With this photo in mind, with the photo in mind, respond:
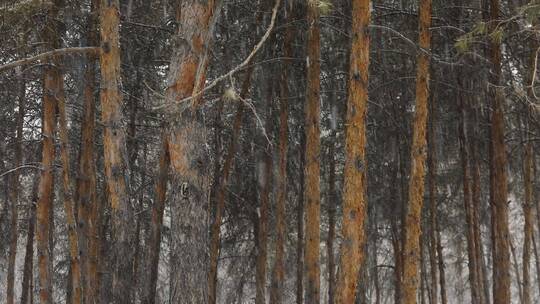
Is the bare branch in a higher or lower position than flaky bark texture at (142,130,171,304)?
higher

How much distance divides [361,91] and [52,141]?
496 centimetres

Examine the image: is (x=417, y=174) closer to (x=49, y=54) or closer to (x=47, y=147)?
(x=49, y=54)

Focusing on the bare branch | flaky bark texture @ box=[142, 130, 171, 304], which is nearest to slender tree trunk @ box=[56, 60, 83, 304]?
flaky bark texture @ box=[142, 130, 171, 304]

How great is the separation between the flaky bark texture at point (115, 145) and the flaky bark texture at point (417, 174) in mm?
3947

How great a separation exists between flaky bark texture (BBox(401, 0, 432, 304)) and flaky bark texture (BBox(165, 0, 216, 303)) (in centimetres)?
368

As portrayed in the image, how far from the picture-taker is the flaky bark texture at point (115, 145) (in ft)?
27.0

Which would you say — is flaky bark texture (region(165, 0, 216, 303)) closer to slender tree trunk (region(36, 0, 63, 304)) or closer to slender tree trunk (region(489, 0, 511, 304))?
slender tree trunk (region(36, 0, 63, 304))

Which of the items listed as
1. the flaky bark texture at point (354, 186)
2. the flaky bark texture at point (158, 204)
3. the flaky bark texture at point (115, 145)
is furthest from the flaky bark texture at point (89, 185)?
the flaky bark texture at point (354, 186)

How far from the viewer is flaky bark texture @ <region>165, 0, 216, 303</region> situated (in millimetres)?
6781

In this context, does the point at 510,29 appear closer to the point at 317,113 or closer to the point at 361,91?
the point at 317,113

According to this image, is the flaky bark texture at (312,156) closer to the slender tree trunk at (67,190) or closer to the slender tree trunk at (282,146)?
the slender tree trunk at (282,146)

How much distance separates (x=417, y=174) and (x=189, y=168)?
4.02 metres

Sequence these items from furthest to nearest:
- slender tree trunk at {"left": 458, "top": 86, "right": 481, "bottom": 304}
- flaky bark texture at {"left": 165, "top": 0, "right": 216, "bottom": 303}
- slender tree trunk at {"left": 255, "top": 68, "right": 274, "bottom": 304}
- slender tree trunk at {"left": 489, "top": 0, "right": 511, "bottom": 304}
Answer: slender tree trunk at {"left": 458, "top": 86, "right": 481, "bottom": 304}
slender tree trunk at {"left": 255, "top": 68, "right": 274, "bottom": 304}
slender tree trunk at {"left": 489, "top": 0, "right": 511, "bottom": 304}
flaky bark texture at {"left": 165, "top": 0, "right": 216, "bottom": 303}

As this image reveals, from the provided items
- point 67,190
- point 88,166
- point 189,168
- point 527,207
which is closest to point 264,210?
point 88,166
